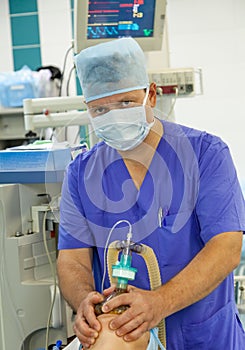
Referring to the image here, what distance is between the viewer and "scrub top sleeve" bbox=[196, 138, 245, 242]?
1484 millimetres

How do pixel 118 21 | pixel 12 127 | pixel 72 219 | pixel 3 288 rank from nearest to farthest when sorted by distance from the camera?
pixel 72 219, pixel 3 288, pixel 118 21, pixel 12 127

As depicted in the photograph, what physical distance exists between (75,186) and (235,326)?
54 cm

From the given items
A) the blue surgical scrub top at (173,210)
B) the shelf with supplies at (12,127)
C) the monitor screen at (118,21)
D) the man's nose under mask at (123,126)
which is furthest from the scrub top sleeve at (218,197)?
the shelf with supplies at (12,127)

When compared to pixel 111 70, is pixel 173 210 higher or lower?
lower

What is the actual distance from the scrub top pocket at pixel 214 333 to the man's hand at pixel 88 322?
301 mm

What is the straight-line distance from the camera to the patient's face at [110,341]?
4.32ft

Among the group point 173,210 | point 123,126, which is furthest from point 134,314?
point 123,126

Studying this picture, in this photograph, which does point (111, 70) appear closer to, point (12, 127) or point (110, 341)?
point (110, 341)

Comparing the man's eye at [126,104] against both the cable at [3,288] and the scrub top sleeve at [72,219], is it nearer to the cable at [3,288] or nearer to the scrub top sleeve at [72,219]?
the scrub top sleeve at [72,219]

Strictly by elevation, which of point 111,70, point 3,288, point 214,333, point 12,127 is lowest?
point 12,127

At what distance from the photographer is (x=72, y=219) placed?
64.0 inches

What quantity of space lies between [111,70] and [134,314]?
59cm

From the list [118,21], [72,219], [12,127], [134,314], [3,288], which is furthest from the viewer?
[12,127]

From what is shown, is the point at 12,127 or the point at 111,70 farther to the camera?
the point at 12,127
